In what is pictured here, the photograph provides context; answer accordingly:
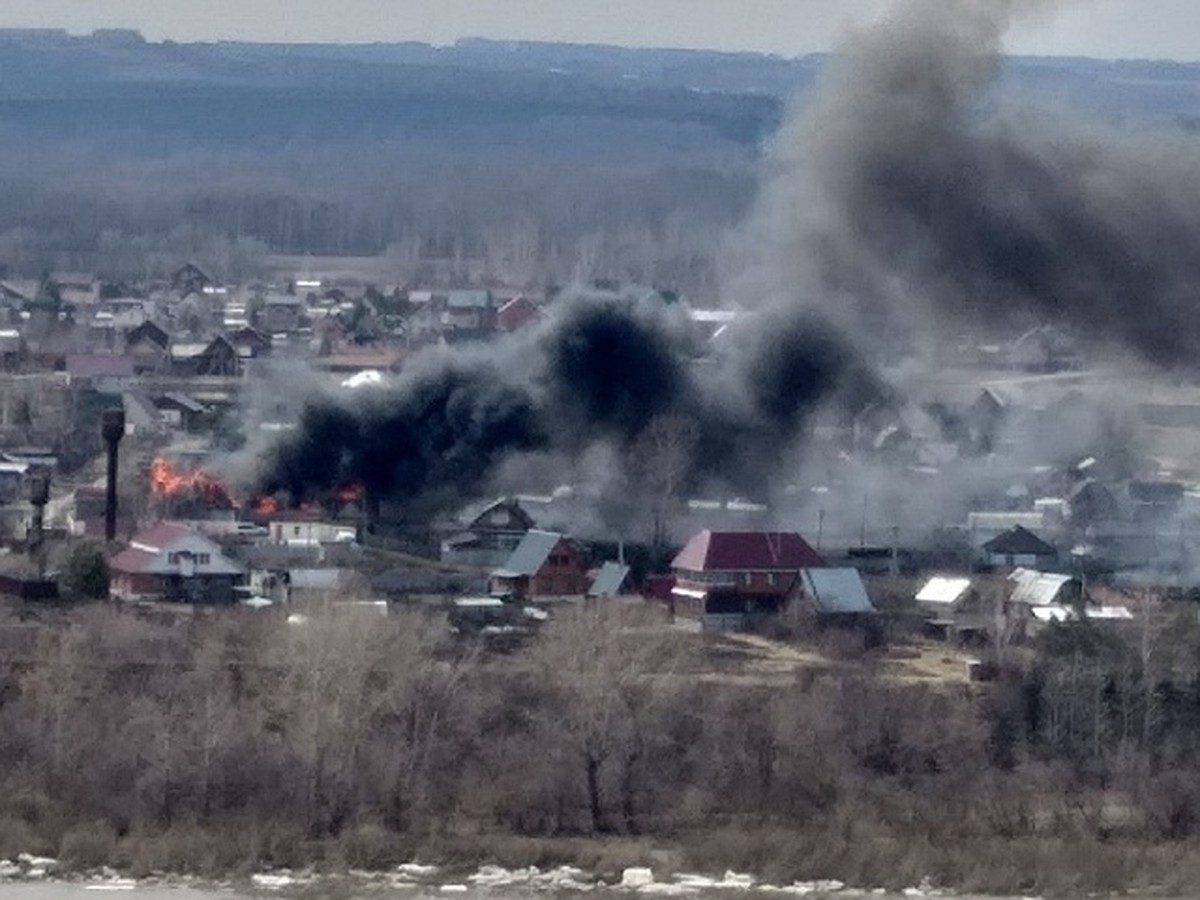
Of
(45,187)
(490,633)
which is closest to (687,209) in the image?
(45,187)

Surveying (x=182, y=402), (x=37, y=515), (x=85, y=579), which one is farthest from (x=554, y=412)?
(x=182, y=402)

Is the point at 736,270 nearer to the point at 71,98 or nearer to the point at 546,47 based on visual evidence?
the point at 71,98

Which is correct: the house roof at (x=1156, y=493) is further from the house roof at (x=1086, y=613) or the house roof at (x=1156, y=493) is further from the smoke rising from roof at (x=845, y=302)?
the house roof at (x=1086, y=613)

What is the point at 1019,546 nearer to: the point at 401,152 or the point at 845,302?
the point at 845,302

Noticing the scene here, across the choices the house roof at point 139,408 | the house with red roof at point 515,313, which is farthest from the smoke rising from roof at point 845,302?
the house with red roof at point 515,313

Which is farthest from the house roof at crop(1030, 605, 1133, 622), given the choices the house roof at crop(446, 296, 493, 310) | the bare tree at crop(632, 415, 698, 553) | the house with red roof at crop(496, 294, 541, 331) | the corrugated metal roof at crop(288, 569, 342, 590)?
the house roof at crop(446, 296, 493, 310)
